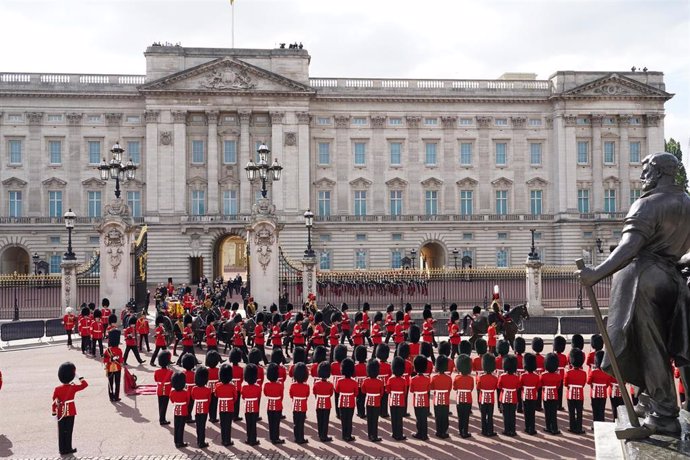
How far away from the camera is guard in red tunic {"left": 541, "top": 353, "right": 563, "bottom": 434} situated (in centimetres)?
1027

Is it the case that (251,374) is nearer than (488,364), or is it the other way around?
(251,374)

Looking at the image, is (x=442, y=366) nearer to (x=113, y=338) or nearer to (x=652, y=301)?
(x=652, y=301)

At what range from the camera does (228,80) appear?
1844 inches

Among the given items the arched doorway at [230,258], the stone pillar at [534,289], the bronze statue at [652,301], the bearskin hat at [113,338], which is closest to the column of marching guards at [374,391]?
the bearskin hat at [113,338]

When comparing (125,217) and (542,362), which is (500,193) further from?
(542,362)

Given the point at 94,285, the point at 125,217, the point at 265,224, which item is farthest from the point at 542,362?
the point at 94,285

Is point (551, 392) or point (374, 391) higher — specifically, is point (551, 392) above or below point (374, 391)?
below

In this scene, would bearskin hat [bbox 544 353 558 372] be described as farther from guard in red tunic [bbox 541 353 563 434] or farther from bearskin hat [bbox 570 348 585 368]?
bearskin hat [bbox 570 348 585 368]

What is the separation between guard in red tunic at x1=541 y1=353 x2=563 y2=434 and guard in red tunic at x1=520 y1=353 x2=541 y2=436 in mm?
144

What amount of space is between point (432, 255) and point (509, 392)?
42.7 metres

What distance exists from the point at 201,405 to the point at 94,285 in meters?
17.7

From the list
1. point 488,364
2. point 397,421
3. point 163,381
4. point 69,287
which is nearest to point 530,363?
point 488,364

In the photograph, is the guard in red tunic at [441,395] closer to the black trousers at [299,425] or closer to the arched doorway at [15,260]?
the black trousers at [299,425]

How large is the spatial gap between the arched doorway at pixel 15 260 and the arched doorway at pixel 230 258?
14.3 meters
